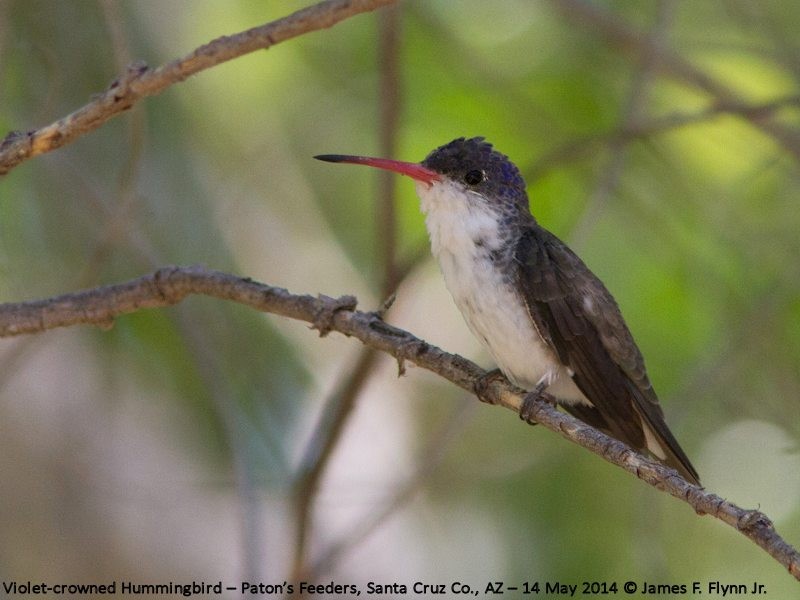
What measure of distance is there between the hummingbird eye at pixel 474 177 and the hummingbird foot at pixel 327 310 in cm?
134

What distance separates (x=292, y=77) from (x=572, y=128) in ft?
6.09

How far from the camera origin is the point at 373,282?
20.4 feet

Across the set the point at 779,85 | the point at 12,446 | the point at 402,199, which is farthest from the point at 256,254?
the point at 779,85

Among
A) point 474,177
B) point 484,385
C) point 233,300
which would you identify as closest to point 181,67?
point 233,300

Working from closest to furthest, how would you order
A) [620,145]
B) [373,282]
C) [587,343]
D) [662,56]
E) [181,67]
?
[181,67] < [587,343] < [620,145] < [662,56] < [373,282]

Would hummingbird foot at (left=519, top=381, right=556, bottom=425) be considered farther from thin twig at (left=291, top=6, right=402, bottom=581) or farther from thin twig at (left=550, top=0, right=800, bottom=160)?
thin twig at (left=550, top=0, right=800, bottom=160)

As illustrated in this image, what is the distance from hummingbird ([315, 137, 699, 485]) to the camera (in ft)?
13.1

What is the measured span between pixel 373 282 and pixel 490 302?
2.31 meters

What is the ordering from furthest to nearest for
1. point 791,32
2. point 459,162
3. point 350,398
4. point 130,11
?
point 791,32 → point 130,11 → point 459,162 → point 350,398

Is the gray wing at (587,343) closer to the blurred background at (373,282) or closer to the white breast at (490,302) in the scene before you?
the white breast at (490,302)

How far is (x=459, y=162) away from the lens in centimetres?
448

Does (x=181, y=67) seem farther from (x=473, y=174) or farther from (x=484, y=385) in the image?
(x=473, y=174)

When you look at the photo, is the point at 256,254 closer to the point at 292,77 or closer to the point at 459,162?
the point at 292,77

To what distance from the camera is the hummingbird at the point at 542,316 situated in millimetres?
3988
